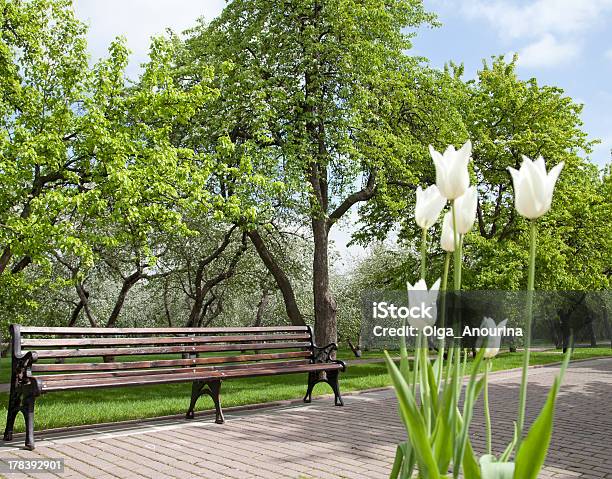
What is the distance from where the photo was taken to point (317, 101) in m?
15.2

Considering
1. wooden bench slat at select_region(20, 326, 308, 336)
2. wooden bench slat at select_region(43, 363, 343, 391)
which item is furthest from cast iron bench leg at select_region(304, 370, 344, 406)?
wooden bench slat at select_region(20, 326, 308, 336)

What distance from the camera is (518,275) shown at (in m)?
18.9

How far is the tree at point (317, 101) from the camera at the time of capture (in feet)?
49.7

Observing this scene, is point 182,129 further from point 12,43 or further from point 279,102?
point 12,43

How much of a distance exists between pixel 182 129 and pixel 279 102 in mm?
3118

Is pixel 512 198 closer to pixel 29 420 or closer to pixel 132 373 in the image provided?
pixel 132 373

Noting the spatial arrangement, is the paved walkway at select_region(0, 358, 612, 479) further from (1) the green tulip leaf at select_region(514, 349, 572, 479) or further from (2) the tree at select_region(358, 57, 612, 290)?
(2) the tree at select_region(358, 57, 612, 290)

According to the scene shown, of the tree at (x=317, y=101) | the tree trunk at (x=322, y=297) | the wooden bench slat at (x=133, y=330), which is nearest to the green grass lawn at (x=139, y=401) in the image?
the wooden bench slat at (x=133, y=330)

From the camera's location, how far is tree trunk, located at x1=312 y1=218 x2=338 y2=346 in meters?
16.3

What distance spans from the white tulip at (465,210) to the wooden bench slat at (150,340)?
547 cm

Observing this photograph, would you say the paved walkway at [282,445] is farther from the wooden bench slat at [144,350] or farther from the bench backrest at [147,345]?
the wooden bench slat at [144,350]

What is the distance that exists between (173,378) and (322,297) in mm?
9134

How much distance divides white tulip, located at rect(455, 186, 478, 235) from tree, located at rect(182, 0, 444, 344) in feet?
38.6

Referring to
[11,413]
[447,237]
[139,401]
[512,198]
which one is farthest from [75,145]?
[512,198]
